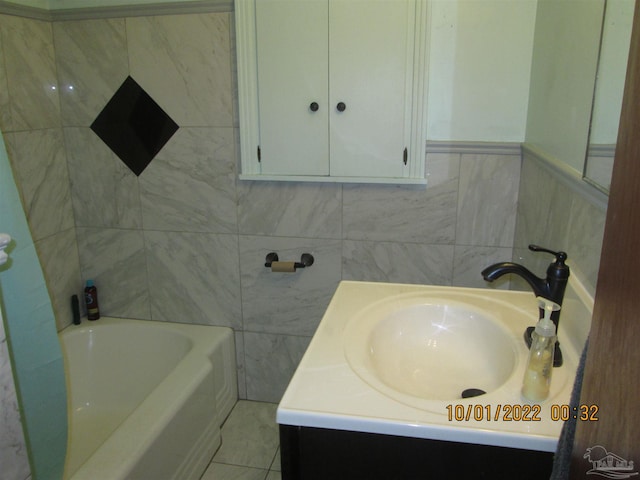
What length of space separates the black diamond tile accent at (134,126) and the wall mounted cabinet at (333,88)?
40 cm

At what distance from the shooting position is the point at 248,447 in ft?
7.34

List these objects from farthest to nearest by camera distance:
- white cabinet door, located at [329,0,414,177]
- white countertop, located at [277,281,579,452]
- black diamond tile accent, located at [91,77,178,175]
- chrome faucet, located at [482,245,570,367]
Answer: black diamond tile accent, located at [91,77,178,175], white cabinet door, located at [329,0,414,177], chrome faucet, located at [482,245,570,367], white countertop, located at [277,281,579,452]

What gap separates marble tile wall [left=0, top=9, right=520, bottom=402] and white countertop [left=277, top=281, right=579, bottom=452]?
1.04m

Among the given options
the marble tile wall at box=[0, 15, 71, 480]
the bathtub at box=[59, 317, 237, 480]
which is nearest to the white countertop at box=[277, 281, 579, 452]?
the bathtub at box=[59, 317, 237, 480]

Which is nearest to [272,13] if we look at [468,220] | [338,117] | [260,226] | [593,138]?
[338,117]

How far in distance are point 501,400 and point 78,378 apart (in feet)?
6.85

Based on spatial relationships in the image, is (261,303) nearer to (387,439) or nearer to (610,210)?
(387,439)

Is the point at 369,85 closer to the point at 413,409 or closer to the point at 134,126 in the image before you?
the point at 134,126

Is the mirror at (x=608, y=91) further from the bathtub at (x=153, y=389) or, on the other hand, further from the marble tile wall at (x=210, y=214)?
the bathtub at (x=153, y=389)

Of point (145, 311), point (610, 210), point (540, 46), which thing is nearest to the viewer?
point (610, 210)

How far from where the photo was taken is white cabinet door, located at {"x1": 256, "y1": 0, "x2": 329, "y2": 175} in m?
2.02

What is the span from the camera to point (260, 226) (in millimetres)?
2291

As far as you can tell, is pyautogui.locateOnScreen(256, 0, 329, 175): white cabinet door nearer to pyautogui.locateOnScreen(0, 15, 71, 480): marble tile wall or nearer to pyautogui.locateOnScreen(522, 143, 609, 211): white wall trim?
pyautogui.locateOnScreen(522, 143, 609, 211): white wall trim

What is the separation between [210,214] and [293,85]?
26.7 inches
